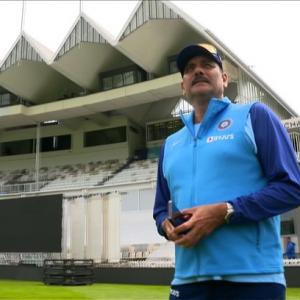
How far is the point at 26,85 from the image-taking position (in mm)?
32531

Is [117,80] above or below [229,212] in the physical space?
above

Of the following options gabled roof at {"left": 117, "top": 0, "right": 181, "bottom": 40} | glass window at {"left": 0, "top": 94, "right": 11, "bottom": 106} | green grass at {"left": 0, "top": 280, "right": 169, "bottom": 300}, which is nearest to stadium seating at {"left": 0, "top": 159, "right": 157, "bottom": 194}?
glass window at {"left": 0, "top": 94, "right": 11, "bottom": 106}

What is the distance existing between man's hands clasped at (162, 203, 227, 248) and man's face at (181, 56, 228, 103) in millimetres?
597

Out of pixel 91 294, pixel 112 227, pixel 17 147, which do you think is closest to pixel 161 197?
pixel 91 294

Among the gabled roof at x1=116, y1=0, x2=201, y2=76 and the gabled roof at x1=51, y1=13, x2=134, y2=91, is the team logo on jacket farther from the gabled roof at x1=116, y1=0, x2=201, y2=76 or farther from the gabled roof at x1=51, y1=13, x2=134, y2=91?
the gabled roof at x1=51, y1=13, x2=134, y2=91

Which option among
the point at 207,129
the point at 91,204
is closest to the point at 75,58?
the point at 91,204

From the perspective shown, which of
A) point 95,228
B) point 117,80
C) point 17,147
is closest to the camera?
point 95,228

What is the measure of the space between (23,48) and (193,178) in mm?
31333

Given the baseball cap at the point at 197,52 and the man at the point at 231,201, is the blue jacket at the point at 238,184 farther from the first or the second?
the baseball cap at the point at 197,52

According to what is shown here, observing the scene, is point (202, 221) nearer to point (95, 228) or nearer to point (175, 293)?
point (175, 293)

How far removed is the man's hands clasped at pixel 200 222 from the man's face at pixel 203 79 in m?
0.60

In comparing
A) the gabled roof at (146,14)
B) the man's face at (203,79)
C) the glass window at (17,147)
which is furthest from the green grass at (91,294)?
the glass window at (17,147)

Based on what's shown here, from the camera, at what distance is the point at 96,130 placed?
115ft

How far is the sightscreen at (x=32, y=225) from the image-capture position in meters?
17.8
